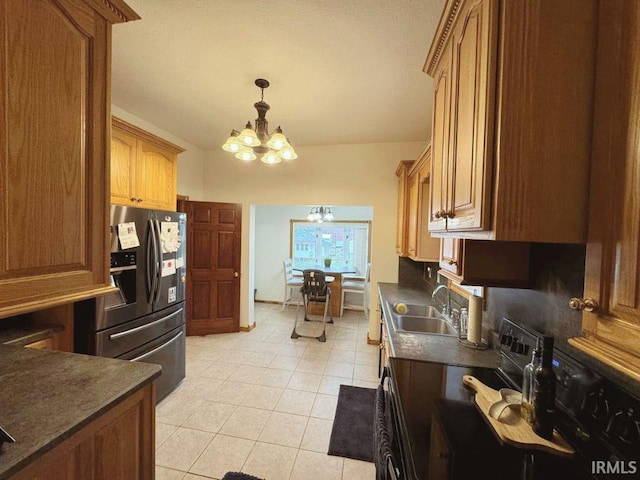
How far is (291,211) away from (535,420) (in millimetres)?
5431

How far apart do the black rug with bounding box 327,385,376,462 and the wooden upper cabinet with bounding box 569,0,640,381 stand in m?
1.77

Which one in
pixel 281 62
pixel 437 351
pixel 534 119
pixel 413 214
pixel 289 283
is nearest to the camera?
pixel 534 119

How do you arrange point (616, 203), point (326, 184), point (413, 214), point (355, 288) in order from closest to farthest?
point (616, 203) < point (413, 214) < point (326, 184) < point (355, 288)

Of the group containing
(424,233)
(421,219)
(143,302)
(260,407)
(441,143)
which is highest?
(441,143)

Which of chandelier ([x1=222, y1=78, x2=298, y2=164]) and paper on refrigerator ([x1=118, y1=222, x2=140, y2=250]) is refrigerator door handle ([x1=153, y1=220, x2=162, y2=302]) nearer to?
paper on refrigerator ([x1=118, y1=222, x2=140, y2=250])

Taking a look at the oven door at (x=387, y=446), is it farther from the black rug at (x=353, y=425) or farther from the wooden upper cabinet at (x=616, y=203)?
the black rug at (x=353, y=425)

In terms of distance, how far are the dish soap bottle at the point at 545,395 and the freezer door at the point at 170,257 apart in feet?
8.34

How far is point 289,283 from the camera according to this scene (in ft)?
18.0

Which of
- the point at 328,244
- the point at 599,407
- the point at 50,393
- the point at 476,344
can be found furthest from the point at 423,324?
the point at 328,244

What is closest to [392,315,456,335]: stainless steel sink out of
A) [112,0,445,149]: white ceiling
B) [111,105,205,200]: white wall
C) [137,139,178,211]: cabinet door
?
[112,0,445,149]: white ceiling

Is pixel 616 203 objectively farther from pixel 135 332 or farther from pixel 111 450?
pixel 135 332

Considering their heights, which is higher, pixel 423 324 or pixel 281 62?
pixel 281 62

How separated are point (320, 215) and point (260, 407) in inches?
148

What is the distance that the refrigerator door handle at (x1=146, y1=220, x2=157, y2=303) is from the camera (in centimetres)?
225
